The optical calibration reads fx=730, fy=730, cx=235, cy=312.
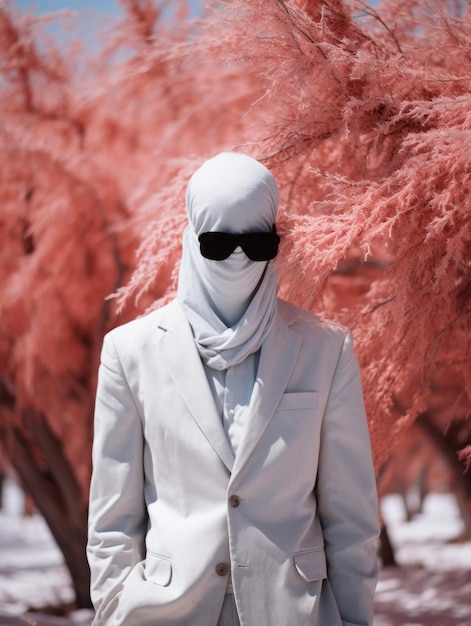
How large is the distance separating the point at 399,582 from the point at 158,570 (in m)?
6.03

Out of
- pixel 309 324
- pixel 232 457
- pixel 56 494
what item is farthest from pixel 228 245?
pixel 56 494

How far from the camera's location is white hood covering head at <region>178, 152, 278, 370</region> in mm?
1787

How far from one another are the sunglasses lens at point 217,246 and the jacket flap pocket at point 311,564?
0.74 meters

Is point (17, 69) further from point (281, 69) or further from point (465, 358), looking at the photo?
point (465, 358)

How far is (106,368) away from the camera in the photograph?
193cm

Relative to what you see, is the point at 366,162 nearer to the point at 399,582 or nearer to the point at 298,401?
the point at 298,401

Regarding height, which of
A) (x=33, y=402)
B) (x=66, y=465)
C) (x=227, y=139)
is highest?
(x=227, y=139)

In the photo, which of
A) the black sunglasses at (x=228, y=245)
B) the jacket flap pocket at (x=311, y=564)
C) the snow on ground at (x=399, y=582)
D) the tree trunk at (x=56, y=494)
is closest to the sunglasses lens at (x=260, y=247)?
the black sunglasses at (x=228, y=245)

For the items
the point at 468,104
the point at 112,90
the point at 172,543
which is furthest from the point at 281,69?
the point at 112,90

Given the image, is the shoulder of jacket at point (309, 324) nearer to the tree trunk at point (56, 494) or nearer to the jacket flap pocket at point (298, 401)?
the jacket flap pocket at point (298, 401)

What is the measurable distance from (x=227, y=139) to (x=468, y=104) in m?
3.57

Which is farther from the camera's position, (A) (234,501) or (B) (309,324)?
(B) (309,324)

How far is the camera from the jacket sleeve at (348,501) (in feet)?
5.78

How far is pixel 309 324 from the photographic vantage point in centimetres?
193
